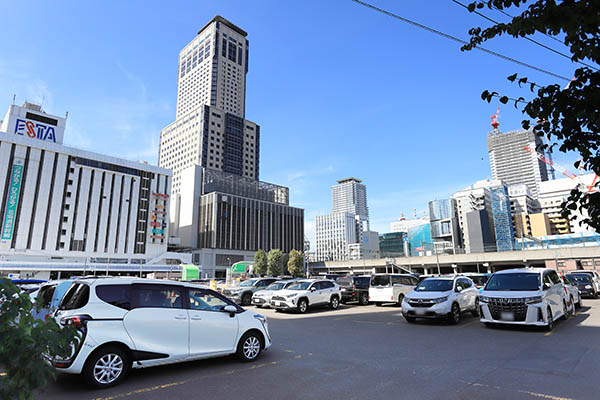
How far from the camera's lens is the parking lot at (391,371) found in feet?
17.2

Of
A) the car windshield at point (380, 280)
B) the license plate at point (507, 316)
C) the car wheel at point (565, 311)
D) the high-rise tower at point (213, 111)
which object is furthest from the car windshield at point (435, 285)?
the high-rise tower at point (213, 111)

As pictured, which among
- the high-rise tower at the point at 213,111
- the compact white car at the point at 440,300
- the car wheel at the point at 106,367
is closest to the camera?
the car wheel at the point at 106,367

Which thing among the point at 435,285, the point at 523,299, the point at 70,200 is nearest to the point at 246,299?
the point at 435,285

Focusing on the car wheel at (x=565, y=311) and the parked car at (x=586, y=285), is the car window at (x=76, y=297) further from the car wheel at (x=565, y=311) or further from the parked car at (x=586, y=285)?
the parked car at (x=586, y=285)

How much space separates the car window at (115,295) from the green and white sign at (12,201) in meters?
70.3

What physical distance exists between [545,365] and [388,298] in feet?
41.3

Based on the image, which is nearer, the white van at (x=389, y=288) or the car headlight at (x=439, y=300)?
the car headlight at (x=439, y=300)

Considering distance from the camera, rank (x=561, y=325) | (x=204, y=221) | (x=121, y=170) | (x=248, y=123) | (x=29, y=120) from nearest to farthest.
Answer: (x=561, y=325) < (x=29, y=120) < (x=121, y=170) < (x=204, y=221) < (x=248, y=123)

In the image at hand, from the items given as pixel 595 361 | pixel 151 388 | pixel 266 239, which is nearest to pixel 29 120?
pixel 266 239

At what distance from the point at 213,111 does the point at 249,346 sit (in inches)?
4767

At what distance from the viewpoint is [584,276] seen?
22.2m

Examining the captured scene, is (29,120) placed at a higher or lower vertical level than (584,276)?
higher

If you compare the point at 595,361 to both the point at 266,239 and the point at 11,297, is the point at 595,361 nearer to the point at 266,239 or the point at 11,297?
the point at 11,297

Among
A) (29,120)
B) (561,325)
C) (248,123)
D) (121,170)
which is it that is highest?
(248,123)
